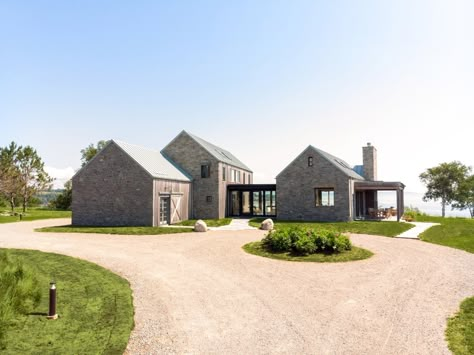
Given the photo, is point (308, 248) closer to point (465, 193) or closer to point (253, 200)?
point (253, 200)

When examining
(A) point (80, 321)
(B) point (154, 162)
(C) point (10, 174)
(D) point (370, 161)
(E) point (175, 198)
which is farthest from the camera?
(C) point (10, 174)

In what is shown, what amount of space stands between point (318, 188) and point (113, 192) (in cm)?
1759

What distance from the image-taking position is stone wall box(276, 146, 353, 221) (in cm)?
2867

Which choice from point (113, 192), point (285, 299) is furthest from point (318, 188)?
point (285, 299)

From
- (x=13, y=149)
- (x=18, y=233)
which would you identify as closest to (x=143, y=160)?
(x=18, y=233)

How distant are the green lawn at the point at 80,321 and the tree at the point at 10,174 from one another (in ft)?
136

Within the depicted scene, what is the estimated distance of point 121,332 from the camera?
22.0ft

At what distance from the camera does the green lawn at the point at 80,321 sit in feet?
20.1

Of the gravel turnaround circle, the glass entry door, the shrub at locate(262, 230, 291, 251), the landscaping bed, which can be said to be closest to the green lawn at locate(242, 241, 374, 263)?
the landscaping bed

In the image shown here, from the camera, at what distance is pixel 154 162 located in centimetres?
2930

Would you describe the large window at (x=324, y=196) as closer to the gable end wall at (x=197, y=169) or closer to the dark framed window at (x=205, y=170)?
the gable end wall at (x=197, y=169)

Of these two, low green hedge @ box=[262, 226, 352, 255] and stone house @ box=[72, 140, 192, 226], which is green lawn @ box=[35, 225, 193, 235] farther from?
low green hedge @ box=[262, 226, 352, 255]

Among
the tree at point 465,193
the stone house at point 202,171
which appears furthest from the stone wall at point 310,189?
the tree at point 465,193

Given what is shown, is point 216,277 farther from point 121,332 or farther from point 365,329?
point 365,329
